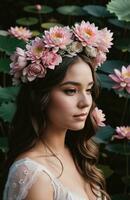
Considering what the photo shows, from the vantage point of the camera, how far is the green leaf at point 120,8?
10.0 ft

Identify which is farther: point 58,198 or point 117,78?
point 117,78

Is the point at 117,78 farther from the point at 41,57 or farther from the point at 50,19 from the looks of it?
the point at 50,19

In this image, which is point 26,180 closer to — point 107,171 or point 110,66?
point 107,171

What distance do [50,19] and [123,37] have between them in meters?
0.84

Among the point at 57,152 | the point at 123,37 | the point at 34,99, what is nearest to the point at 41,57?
the point at 34,99

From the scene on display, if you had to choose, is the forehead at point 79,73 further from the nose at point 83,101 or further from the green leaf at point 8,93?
the green leaf at point 8,93

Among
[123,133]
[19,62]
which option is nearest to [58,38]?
[19,62]

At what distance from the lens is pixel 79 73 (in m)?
2.07

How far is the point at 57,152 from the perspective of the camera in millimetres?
2184

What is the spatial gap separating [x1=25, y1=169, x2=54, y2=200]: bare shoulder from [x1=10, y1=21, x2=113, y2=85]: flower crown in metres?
0.32

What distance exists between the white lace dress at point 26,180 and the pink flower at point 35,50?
0.32 meters

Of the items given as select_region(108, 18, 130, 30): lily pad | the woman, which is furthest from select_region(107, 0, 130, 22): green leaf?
the woman

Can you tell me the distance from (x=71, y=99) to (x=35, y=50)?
0.66 feet

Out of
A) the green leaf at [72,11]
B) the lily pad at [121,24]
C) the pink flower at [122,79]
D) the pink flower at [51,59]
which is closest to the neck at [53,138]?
the pink flower at [51,59]
